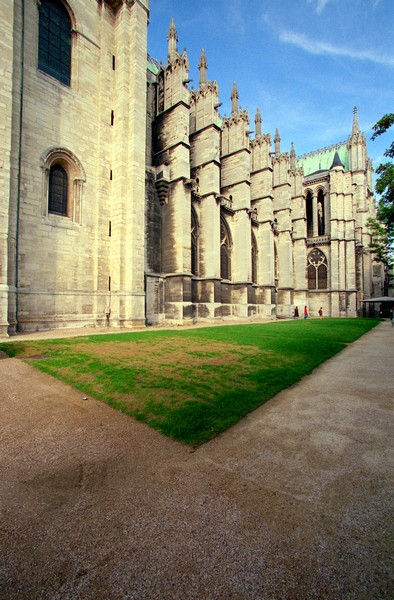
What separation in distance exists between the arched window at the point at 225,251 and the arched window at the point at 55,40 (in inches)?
578

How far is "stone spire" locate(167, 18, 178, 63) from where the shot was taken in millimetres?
19944

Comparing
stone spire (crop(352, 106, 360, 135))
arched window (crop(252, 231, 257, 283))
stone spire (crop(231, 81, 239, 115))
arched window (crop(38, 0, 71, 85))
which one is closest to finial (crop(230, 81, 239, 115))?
stone spire (crop(231, 81, 239, 115))

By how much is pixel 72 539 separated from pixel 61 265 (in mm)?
14668

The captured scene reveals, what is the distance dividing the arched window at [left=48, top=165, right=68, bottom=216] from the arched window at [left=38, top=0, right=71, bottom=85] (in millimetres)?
5102

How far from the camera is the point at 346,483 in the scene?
2.40m

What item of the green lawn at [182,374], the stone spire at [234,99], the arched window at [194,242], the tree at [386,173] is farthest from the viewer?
the stone spire at [234,99]

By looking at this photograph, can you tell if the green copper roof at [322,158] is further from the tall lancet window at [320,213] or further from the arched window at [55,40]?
the arched window at [55,40]

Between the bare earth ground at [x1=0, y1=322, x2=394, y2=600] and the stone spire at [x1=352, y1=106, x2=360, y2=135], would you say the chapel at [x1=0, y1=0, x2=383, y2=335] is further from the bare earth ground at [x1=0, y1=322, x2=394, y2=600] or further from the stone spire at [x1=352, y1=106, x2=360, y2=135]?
the stone spire at [x1=352, y1=106, x2=360, y2=135]

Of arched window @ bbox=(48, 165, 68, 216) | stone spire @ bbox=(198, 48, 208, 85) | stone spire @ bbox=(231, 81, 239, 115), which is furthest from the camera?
stone spire @ bbox=(231, 81, 239, 115)

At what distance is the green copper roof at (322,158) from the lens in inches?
1803

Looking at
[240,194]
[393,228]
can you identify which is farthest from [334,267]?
[393,228]

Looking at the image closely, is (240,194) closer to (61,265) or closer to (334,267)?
(61,265)

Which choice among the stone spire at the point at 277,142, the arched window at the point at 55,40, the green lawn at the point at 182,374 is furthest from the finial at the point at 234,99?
the green lawn at the point at 182,374

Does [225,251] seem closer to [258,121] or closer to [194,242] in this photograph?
[194,242]
